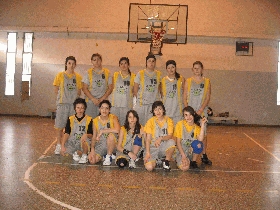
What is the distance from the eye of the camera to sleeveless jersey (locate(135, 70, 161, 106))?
6.28m

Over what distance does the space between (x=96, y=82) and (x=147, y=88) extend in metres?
0.86

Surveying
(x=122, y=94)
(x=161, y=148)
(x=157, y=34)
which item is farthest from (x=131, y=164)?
(x=157, y=34)

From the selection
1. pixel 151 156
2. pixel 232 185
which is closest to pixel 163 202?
pixel 232 185

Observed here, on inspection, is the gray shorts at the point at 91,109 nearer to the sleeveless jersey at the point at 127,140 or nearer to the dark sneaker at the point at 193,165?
the sleeveless jersey at the point at 127,140

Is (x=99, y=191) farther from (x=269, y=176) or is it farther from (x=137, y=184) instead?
(x=269, y=176)

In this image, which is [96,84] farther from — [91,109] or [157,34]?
[157,34]

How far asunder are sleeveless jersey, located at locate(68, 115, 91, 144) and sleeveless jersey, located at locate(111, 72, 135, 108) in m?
0.59

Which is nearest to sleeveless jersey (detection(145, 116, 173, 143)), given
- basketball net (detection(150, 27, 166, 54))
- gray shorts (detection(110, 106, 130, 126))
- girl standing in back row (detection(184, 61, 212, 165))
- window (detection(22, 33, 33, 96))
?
girl standing in back row (detection(184, 61, 212, 165))

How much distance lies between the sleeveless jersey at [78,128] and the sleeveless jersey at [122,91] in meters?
0.59

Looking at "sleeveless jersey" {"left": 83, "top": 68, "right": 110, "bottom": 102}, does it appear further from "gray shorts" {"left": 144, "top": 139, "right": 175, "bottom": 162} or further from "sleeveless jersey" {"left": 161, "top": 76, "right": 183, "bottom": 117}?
"gray shorts" {"left": 144, "top": 139, "right": 175, "bottom": 162}

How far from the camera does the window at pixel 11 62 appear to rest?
1450 cm

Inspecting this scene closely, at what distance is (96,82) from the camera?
6.49m

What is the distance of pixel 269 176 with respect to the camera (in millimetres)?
5391

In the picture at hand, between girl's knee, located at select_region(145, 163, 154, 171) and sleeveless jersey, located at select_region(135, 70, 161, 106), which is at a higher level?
sleeveless jersey, located at select_region(135, 70, 161, 106)
